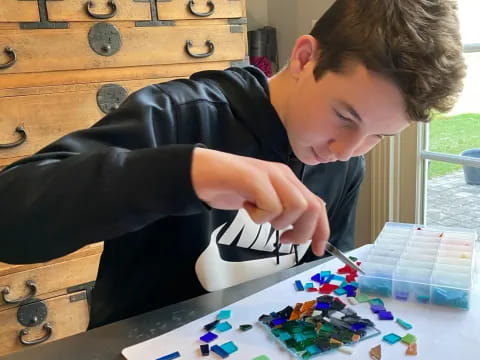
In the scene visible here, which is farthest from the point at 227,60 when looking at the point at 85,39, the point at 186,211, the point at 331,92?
the point at 186,211

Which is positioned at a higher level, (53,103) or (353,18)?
(353,18)

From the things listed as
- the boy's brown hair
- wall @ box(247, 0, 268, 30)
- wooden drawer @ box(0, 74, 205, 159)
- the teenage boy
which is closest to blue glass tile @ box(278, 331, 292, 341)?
the teenage boy

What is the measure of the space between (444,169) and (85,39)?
3.30 ft

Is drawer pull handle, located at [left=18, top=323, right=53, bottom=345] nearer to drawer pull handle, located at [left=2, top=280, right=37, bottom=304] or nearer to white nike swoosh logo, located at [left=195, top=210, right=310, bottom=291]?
drawer pull handle, located at [left=2, top=280, right=37, bottom=304]

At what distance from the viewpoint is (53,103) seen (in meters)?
1.26

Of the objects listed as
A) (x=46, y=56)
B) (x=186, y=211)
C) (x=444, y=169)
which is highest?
(x=46, y=56)

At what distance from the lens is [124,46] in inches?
52.1

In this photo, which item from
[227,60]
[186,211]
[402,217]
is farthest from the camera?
[402,217]

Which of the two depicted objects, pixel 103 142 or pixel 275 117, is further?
pixel 275 117

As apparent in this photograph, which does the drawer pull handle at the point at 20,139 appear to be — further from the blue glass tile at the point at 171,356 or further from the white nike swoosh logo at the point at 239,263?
the blue glass tile at the point at 171,356

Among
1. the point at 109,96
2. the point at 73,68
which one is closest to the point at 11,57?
the point at 73,68

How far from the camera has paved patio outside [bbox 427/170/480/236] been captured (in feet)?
4.78

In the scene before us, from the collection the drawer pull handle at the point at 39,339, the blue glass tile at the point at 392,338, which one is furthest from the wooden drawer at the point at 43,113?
the blue glass tile at the point at 392,338

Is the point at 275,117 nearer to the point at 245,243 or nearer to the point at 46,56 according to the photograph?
the point at 245,243
